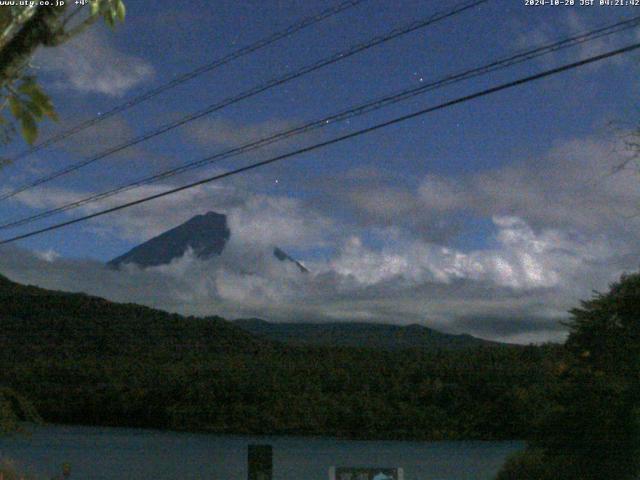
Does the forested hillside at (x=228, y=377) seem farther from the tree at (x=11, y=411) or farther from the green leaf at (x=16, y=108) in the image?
the green leaf at (x=16, y=108)

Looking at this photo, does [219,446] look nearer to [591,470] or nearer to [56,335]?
[56,335]

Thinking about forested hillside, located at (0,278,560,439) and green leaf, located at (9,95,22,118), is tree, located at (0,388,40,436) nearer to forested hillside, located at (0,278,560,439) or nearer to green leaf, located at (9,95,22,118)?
forested hillside, located at (0,278,560,439)

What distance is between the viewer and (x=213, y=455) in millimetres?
21219

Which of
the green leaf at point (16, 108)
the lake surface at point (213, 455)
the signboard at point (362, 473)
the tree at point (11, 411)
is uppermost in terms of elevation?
the green leaf at point (16, 108)

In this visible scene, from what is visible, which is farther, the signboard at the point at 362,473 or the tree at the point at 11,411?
the tree at the point at 11,411

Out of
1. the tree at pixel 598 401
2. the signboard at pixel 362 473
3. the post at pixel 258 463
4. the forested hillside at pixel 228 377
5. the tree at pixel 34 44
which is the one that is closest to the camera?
the tree at pixel 34 44

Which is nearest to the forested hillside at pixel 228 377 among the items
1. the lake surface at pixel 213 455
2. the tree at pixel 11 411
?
the lake surface at pixel 213 455

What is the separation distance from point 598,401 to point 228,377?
1162 centimetres

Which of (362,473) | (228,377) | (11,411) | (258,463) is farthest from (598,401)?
(228,377)

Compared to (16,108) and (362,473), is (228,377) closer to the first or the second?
(362,473)

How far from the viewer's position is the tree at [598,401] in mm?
12930

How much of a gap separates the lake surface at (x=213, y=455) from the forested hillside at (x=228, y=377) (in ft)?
1.07

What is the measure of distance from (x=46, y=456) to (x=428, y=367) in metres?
9.81

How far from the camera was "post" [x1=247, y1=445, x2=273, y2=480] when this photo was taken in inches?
401
